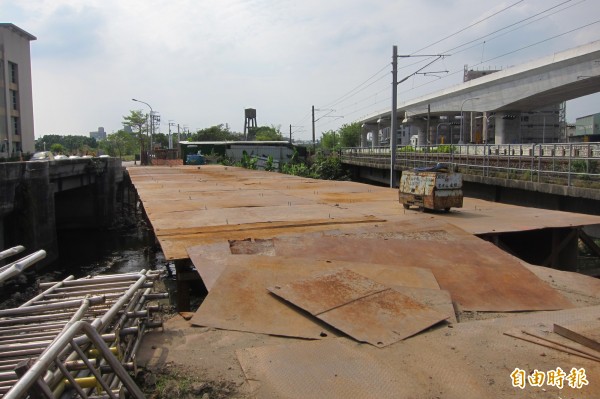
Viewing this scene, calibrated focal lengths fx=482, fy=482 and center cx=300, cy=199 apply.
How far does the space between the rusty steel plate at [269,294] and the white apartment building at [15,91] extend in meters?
57.9

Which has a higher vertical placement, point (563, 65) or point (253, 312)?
point (563, 65)

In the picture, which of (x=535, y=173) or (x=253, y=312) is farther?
(x=535, y=173)

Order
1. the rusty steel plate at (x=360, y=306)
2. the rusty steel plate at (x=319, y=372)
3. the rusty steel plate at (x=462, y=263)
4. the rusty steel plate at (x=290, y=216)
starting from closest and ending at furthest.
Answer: the rusty steel plate at (x=319, y=372)
the rusty steel plate at (x=360, y=306)
the rusty steel plate at (x=462, y=263)
the rusty steel plate at (x=290, y=216)

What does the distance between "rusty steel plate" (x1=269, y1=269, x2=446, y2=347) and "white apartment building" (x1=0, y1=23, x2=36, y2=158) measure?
58.8m

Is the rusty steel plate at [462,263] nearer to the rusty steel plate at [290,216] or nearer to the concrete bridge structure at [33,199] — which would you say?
the rusty steel plate at [290,216]

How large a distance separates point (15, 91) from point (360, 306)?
69327mm

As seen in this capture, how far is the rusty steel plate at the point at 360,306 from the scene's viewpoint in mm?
4523

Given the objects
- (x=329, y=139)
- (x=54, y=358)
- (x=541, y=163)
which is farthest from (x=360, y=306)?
(x=329, y=139)

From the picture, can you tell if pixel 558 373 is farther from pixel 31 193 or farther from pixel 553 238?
pixel 31 193

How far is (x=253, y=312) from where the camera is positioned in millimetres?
4988

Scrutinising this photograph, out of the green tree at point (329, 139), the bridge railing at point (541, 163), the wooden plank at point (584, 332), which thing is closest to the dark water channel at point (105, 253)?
the bridge railing at point (541, 163)

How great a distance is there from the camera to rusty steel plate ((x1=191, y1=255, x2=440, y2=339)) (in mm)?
4719

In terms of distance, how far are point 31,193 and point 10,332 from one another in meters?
15.7

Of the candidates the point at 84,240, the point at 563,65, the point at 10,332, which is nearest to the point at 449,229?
the point at 10,332
